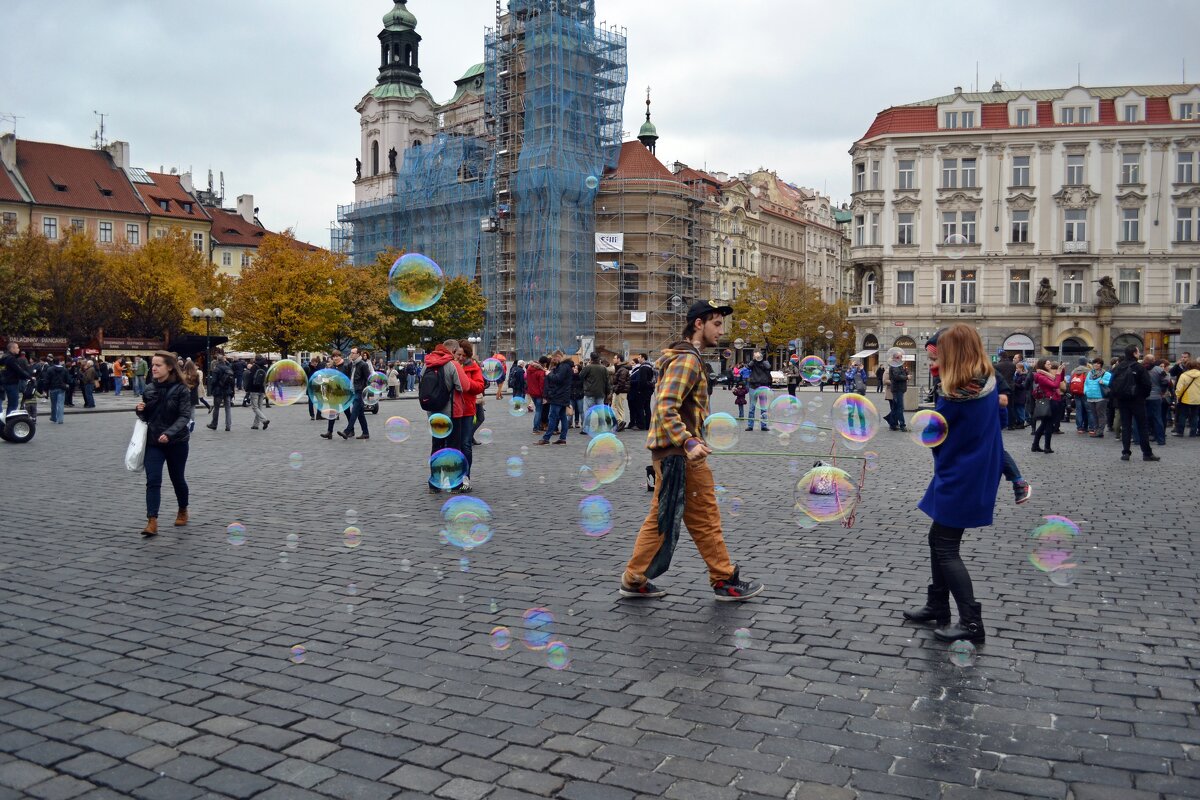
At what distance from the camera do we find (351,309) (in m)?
60.8

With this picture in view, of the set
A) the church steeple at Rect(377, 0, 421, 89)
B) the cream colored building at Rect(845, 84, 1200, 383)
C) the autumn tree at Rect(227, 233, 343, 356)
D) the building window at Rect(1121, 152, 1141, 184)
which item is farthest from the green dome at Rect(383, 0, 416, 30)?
the building window at Rect(1121, 152, 1141, 184)

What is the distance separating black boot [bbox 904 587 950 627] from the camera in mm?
5848

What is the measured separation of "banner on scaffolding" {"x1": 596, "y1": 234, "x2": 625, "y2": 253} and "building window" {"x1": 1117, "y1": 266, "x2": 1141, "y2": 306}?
3203 cm

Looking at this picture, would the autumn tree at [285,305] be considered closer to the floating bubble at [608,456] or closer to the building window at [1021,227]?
the building window at [1021,227]

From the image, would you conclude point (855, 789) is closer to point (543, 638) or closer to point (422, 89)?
point (543, 638)

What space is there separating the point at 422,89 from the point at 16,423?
78345 millimetres

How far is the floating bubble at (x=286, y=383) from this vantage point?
601 inches

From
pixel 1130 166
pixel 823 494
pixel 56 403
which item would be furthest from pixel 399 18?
pixel 823 494

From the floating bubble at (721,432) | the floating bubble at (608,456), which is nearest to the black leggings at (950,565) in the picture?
the floating bubble at (721,432)

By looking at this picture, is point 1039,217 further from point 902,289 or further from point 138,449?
point 138,449

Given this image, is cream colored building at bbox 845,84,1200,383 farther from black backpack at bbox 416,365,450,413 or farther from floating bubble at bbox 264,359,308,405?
black backpack at bbox 416,365,450,413

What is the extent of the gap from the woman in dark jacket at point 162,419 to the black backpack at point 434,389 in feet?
10.5

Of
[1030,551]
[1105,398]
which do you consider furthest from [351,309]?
[1030,551]

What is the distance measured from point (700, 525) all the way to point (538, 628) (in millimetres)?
1308
